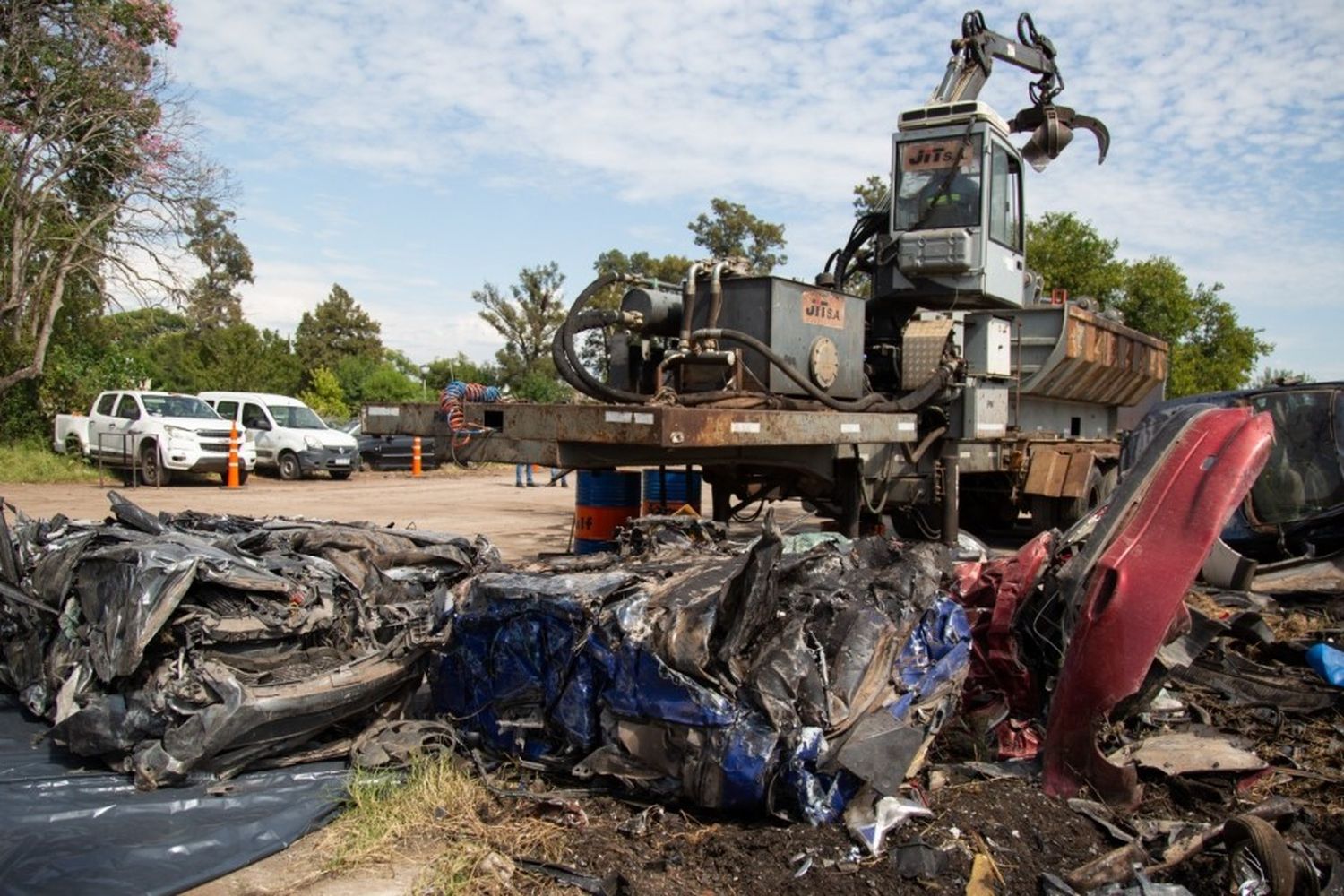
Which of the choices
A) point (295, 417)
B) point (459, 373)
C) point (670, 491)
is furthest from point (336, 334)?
point (670, 491)

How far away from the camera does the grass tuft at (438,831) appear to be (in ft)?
11.5

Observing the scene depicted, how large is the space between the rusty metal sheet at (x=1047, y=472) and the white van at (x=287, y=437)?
49.9ft

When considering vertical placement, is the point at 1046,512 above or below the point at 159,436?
below

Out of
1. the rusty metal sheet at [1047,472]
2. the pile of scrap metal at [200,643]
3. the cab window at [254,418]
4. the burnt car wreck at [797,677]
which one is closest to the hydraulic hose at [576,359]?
the burnt car wreck at [797,677]

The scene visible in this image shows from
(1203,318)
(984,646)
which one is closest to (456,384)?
(984,646)

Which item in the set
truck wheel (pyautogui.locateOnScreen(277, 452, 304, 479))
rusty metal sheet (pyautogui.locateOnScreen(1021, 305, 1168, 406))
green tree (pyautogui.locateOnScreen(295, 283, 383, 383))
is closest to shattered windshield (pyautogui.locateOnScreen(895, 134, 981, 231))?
rusty metal sheet (pyautogui.locateOnScreen(1021, 305, 1168, 406))

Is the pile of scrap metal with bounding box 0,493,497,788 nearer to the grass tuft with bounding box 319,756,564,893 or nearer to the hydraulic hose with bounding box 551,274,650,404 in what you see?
the grass tuft with bounding box 319,756,564,893

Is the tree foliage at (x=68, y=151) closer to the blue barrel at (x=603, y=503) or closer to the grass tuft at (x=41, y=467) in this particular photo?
the grass tuft at (x=41, y=467)

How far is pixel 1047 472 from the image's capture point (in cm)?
955

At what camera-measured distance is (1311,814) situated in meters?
3.78

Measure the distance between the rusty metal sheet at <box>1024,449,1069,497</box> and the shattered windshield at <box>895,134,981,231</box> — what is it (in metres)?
2.39

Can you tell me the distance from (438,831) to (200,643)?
144 centimetres

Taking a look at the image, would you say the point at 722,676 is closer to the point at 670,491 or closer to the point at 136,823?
the point at 136,823

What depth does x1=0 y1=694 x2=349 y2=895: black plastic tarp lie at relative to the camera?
3.56 m
